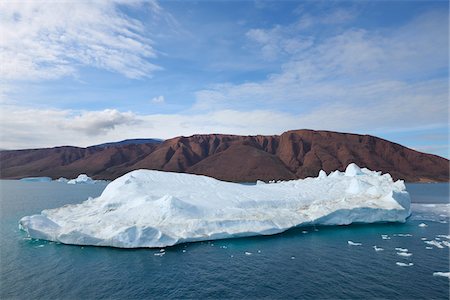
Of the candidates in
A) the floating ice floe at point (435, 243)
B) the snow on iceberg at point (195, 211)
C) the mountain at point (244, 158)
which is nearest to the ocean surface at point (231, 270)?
the floating ice floe at point (435, 243)

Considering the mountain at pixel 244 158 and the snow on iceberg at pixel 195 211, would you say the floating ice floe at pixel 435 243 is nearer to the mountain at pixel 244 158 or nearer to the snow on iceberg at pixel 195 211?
the snow on iceberg at pixel 195 211

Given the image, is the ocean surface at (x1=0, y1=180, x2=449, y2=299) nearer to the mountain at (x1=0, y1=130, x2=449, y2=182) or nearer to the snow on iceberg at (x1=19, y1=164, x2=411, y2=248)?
the snow on iceberg at (x1=19, y1=164, x2=411, y2=248)

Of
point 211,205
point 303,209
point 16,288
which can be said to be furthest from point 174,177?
point 16,288

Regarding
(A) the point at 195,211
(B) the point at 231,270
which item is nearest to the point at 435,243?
(B) the point at 231,270

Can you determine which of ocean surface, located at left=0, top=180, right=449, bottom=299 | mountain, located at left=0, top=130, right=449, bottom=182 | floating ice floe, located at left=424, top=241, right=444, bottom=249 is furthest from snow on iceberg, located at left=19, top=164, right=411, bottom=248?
mountain, located at left=0, top=130, right=449, bottom=182

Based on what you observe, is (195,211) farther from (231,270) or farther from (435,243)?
(435,243)
